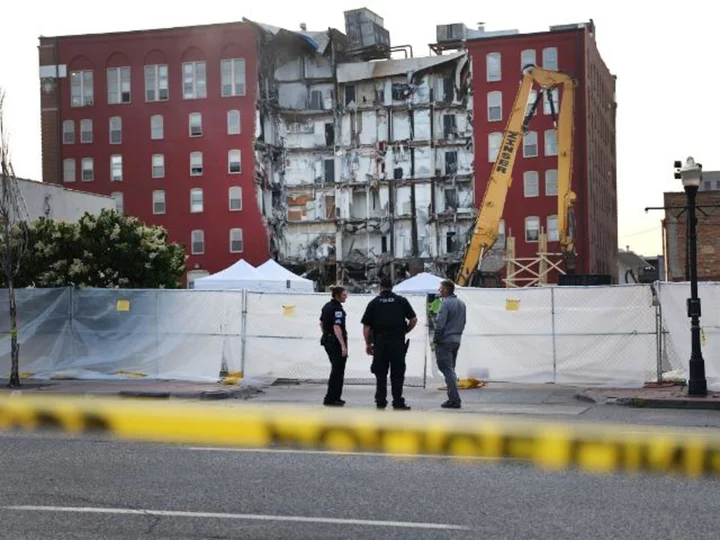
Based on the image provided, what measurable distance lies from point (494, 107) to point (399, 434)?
65805 millimetres

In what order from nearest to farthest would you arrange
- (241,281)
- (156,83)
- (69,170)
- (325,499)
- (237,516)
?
(237,516) < (325,499) < (241,281) < (156,83) < (69,170)

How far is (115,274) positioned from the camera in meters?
26.9

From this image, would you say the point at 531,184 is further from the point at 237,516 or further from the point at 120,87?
the point at 237,516

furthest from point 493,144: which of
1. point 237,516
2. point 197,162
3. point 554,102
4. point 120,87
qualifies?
point 237,516

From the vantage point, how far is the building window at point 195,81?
258 feet

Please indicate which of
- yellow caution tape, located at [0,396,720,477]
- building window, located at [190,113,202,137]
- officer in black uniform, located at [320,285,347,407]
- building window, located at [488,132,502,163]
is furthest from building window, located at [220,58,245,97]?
officer in black uniform, located at [320,285,347,407]

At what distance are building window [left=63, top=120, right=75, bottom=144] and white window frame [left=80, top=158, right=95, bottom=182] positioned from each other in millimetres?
1815

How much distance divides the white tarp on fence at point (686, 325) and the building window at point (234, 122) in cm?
6069

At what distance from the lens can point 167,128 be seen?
79.1m

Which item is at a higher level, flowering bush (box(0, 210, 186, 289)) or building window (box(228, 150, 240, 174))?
building window (box(228, 150, 240, 174))

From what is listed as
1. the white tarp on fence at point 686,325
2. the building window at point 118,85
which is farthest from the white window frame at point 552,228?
the white tarp on fence at point 686,325

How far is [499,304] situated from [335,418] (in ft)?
25.0

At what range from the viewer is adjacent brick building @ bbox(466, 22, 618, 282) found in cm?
7475

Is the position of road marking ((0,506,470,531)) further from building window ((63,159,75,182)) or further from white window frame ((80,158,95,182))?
building window ((63,159,75,182))
